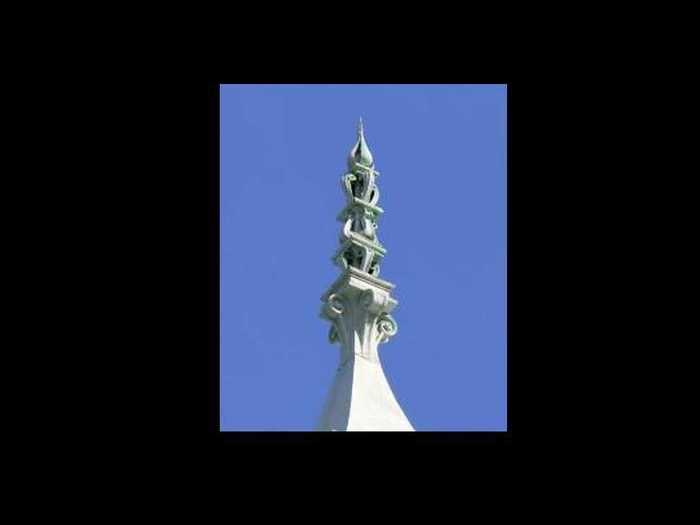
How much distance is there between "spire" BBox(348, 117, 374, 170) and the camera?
2317 cm

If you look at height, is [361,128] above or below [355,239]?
above

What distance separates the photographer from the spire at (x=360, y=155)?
23.2m

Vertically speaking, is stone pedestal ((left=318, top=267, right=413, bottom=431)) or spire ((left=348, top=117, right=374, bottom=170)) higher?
spire ((left=348, top=117, right=374, bottom=170))

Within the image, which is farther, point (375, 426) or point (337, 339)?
point (337, 339)

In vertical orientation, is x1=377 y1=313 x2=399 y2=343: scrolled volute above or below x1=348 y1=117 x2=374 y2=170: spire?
below

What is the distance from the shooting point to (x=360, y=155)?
2334 cm

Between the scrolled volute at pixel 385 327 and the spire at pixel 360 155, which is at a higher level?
the spire at pixel 360 155

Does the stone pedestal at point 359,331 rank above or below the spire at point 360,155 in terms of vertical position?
below
